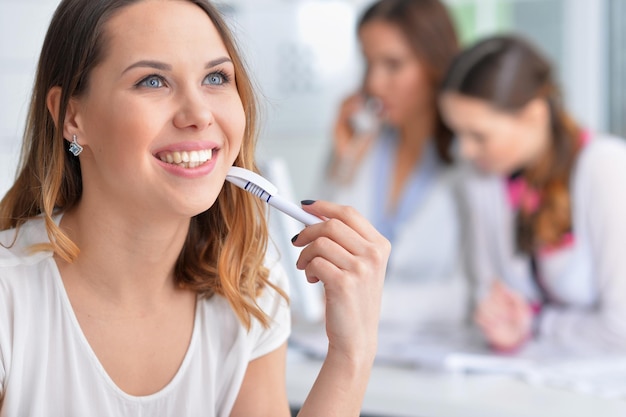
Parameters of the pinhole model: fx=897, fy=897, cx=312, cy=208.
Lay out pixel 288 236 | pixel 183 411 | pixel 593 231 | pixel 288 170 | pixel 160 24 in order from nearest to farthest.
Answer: pixel 160 24
pixel 183 411
pixel 288 236
pixel 593 231
pixel 288 170

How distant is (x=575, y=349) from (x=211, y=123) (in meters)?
1.12

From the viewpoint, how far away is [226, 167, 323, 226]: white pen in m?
1.18

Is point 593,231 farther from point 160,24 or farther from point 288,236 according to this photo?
point 160,24

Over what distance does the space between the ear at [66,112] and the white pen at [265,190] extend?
0.21m

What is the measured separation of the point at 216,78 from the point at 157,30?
0.34 feet

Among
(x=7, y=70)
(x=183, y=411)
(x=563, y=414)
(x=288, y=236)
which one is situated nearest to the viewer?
(x=183, y=411)

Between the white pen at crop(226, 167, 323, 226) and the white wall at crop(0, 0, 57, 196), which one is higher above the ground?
the white wall at crop(0, 0, 57, 196)

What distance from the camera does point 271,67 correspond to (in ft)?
12.6

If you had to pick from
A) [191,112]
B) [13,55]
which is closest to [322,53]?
[13,55]

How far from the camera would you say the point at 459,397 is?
1.61m

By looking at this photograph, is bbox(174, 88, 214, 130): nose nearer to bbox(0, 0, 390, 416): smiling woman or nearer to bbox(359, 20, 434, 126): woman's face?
bbox(0, 0, 390, 416): smiling woman

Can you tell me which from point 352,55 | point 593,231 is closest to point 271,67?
point 352,55

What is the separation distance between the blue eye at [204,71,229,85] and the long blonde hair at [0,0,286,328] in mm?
32

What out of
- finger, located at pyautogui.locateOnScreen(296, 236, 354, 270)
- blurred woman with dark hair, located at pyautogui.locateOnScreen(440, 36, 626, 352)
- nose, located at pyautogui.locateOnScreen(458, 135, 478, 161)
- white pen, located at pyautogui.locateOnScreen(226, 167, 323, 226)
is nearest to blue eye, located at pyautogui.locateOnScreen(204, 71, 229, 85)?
white pen, located at pyautogui.locateOnScreen(226, 167, 323, 226)
